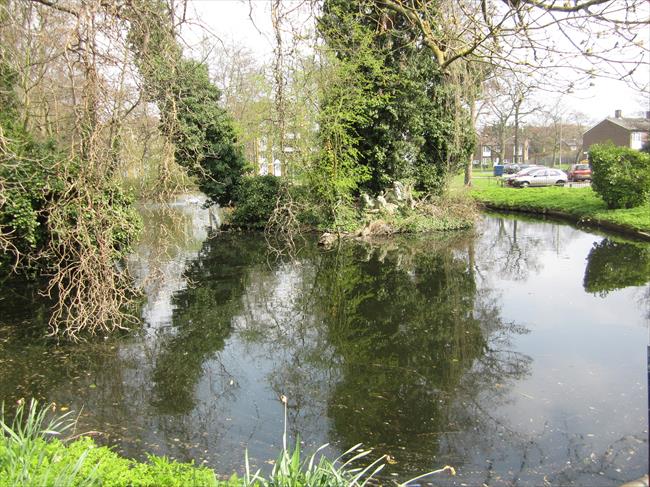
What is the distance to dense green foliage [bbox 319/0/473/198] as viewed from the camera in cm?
1642

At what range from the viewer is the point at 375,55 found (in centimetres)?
1688

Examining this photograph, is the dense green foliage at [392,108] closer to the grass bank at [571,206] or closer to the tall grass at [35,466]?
the grass bank at [571,206]

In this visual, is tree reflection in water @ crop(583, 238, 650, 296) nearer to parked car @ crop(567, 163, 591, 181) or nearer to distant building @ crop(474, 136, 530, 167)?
parked car @ crop(567, 163, 591, 181)

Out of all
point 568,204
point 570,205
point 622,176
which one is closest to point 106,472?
point 622,176

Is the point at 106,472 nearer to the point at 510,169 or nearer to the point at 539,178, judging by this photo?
the point at 539,178

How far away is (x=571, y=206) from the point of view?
2108 centimetres

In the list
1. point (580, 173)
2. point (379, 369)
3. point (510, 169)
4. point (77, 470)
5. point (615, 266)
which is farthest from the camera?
point (510, 169)

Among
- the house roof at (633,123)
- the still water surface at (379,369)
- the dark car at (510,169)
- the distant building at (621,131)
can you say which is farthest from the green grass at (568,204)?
the house roof at (633,123)

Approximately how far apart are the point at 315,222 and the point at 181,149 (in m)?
12.5

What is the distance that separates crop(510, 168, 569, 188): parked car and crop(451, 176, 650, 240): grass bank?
119 inches

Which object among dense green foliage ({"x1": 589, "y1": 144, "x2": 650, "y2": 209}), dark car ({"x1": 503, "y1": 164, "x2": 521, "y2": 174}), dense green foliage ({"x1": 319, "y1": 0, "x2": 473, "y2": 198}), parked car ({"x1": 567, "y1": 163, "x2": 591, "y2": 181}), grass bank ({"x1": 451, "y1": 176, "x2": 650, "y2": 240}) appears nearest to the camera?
dense green foliage ({"x1": 319, "y1": 0, "x2": 473, "y2": 198})

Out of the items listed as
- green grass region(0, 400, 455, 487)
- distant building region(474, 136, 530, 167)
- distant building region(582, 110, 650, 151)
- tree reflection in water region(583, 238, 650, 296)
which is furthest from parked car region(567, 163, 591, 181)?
green grass region(0, 400, 455, 487)

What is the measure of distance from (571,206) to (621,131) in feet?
111

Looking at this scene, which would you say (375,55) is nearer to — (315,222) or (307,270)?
(315,222)
